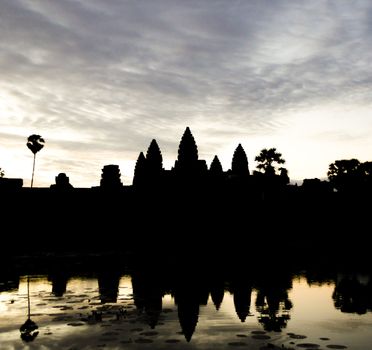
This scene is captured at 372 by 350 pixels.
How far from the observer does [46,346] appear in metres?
9.37

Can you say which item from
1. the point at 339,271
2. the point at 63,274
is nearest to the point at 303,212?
the point at 339,271

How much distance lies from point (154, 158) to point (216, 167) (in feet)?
39.5

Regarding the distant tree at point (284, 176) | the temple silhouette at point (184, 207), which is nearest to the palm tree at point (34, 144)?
the temple silhouette at point (184, 207)

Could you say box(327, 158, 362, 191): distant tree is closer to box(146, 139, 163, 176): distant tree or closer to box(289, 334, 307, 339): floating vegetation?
box(146, 139, 163, 176): distant tree

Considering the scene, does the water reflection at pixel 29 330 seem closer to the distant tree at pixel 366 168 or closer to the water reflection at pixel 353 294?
the water reflection at pixel 353 294

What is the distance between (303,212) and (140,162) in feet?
88.1

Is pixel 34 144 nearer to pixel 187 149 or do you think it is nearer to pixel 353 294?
pixel 187 149

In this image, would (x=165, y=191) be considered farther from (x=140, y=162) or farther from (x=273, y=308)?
Answer: (x=273, y=308)

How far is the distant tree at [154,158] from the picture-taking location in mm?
64625

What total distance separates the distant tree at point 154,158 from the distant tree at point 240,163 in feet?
45.2

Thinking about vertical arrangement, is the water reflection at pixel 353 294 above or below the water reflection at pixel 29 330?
below

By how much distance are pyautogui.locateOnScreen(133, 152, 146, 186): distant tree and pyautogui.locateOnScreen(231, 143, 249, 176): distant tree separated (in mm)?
15328

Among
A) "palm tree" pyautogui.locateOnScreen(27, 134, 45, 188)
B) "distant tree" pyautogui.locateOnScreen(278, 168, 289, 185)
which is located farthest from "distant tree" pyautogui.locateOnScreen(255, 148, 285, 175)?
"palm tree" pyautogui.locateOnScreen(27, 134, 45, 188)

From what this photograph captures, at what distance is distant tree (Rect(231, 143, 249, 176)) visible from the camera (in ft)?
235
